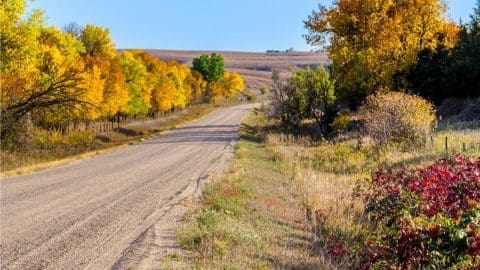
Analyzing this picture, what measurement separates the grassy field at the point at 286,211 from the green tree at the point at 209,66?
8381 cm

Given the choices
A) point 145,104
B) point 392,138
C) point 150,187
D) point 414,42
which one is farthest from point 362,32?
point 145,104

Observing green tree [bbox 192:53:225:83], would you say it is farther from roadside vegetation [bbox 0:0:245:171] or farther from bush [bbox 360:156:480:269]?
bush [bbox 360:156:480:269]

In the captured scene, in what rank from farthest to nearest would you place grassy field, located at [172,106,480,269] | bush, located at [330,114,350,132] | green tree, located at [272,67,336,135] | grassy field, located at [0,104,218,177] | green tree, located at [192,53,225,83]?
green tree, located at [192,53,225,83]
green tree, located at [272,67,336,135]
bush, located at [330,114,350,132]
grassy field, located at [0,104,218,177]
grassy field, located at [172,106,480,269]

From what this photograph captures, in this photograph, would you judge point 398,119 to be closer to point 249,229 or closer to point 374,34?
point 374,34

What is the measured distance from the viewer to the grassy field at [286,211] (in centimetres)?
815

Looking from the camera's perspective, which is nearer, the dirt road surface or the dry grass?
the dirt road surface

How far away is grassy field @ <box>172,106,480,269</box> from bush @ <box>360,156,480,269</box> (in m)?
0.89

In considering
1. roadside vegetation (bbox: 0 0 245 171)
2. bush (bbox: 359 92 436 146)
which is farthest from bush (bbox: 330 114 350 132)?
roadside vegetation (bbox: 0 0 245 171)

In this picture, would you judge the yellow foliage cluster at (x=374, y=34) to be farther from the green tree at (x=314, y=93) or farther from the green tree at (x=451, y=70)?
the green tree at (x=314, y=93)

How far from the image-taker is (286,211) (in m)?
12.8

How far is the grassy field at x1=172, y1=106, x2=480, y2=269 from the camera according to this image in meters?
8.15

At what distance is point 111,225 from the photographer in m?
9.87

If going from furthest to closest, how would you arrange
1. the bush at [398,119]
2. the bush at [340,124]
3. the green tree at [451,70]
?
the bush at [340,124]
the green tree at [451,70]
the bush at [398,119]

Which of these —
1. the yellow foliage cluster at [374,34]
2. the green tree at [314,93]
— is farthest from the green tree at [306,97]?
the yellow foliage cluster at [374,34]
